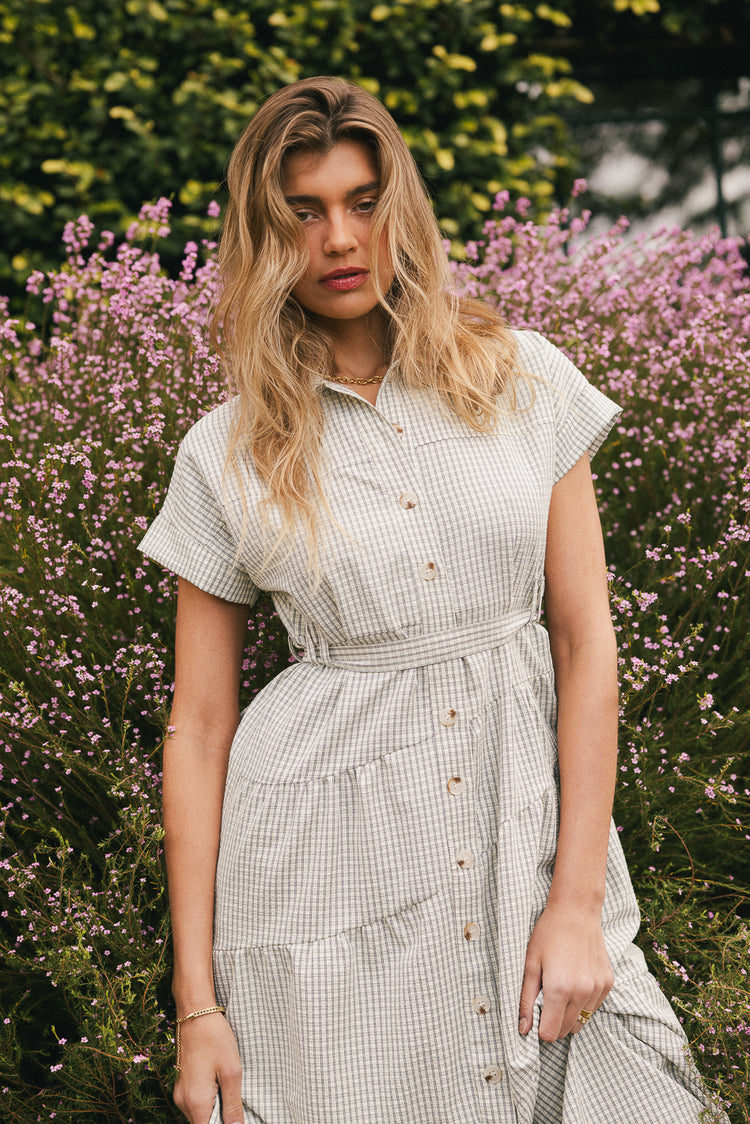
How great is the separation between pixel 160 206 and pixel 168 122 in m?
1.71

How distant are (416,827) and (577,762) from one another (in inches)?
9.9

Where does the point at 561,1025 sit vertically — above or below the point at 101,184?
below

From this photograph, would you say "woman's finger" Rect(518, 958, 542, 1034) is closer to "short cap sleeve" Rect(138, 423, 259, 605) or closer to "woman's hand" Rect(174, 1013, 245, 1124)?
"woman's hand" Rect(174, 1013, 245, 1124)

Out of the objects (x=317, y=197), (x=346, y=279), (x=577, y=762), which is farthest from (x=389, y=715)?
(x=317, y=197)

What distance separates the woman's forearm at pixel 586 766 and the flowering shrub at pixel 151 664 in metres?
0.29

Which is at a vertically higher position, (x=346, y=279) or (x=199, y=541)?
(x=346, y=279)

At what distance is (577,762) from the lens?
1446 millimetres

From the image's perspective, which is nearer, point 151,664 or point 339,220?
point 339,220

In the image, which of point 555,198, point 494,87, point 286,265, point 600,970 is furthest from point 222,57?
point 600,970

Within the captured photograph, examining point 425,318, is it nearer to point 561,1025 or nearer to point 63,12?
point 561,1025

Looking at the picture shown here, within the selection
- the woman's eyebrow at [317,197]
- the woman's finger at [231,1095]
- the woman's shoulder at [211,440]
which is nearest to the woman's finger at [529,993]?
the woman's finger at [231,1095]

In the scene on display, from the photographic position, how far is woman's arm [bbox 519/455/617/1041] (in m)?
1.36

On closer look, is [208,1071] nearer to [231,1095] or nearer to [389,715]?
[231,1095]

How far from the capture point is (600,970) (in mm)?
1367
